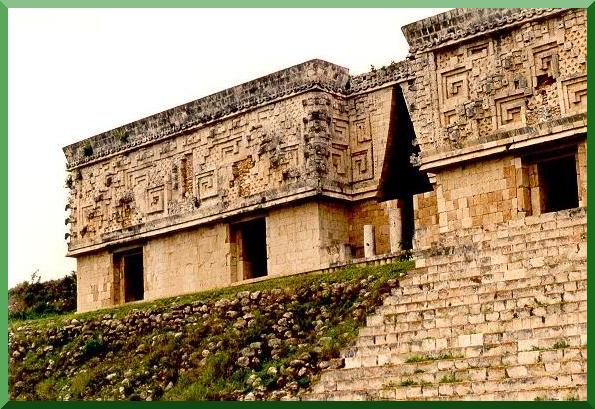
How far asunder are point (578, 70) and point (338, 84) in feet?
14.8

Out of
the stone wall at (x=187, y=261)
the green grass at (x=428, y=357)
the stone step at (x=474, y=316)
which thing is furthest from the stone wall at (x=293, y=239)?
the green grass at (x=428, y=357)

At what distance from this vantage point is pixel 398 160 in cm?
1888

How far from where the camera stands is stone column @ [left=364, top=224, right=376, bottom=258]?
17.9m

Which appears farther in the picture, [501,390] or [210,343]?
[210,343]

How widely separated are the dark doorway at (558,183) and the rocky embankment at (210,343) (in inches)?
82.7

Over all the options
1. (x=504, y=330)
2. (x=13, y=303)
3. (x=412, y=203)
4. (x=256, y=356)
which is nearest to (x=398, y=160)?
(x=412, y=203)

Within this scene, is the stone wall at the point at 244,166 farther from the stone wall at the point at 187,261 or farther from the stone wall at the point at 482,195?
the stone wall at the point at 482,195

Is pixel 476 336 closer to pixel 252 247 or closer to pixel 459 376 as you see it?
pixel 459 376

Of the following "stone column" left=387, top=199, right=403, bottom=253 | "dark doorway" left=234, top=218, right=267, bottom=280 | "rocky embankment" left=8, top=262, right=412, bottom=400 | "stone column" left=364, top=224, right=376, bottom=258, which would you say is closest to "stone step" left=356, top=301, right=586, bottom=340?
"rocky embankment" left=8, top=262, right=412, bottom=400

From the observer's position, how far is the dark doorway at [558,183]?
51.4ft

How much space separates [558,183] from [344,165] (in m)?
3.35

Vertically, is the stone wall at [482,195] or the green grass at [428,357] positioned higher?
the stone wall at [482,195]

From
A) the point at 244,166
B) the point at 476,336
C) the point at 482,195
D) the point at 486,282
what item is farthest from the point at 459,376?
the point at 244,166

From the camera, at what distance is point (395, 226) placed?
→ 17.7 m
